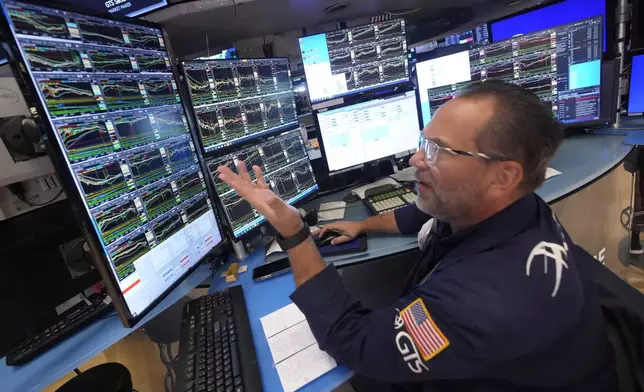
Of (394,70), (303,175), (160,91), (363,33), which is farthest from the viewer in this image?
(394,70)

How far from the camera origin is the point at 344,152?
1.74 m

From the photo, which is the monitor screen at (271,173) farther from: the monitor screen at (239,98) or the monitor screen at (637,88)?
the monitor screen at (637,88)

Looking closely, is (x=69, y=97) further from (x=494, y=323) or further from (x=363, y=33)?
(x=363, y=33)

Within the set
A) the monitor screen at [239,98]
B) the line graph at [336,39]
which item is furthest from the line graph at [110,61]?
the line graph at [336,39]

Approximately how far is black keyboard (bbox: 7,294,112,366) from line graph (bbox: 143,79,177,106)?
2.41ft

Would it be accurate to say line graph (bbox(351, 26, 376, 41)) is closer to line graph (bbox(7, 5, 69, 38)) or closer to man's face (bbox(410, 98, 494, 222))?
man's face (bbox(410, 98, 494, 222))

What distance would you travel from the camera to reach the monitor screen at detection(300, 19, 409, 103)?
1683 mm

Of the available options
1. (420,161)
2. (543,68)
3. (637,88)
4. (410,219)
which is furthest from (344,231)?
(637,88)

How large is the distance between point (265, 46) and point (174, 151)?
1401 millimetres

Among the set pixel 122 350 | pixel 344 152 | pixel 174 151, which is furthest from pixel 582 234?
pixel 122 350

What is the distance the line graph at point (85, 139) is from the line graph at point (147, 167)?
0.07 m

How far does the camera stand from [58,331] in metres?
1.04

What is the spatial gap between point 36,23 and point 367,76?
56.8 inches

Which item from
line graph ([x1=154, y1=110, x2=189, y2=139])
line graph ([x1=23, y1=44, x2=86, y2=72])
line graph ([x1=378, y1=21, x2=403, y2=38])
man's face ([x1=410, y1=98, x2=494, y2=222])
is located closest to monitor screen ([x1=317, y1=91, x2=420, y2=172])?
line graph ([x1=378, y1=21, x2=403, y2=38])
